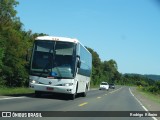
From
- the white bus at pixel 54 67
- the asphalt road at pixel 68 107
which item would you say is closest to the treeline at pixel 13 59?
the asphalt road at pixel 68 107

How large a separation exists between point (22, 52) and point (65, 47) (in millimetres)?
22443

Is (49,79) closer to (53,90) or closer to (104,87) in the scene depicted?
(53,90)

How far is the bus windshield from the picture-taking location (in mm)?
25359

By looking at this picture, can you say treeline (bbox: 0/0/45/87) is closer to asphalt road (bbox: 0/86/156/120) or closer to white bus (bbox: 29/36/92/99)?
asphalt road (bbox: 0/86/156/120)

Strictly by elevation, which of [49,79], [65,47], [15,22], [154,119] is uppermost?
[15,22]

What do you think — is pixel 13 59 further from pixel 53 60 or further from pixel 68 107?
pixel 68 107

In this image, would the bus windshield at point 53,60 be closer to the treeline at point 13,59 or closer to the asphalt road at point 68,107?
the asphalt road at point 68,107

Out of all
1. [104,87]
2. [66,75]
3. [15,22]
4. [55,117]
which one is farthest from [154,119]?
[104,87]

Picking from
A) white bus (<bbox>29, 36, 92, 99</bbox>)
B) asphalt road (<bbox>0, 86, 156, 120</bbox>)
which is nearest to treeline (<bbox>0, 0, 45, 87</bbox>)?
asphalt road (<bbox>0, 86, 156, 120</bbox>)

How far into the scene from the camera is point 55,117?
48.6 ft

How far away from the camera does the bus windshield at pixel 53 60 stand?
25.4 m

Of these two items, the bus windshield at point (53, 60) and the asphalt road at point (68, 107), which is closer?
the asphalt road at point (68, 107)

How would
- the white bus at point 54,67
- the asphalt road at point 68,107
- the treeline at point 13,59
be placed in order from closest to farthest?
the asphalt road at point 68,107, the white bus at point 54,67, the treeline at point 13,59

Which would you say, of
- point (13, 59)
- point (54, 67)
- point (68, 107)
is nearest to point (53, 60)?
point (54, 67)
